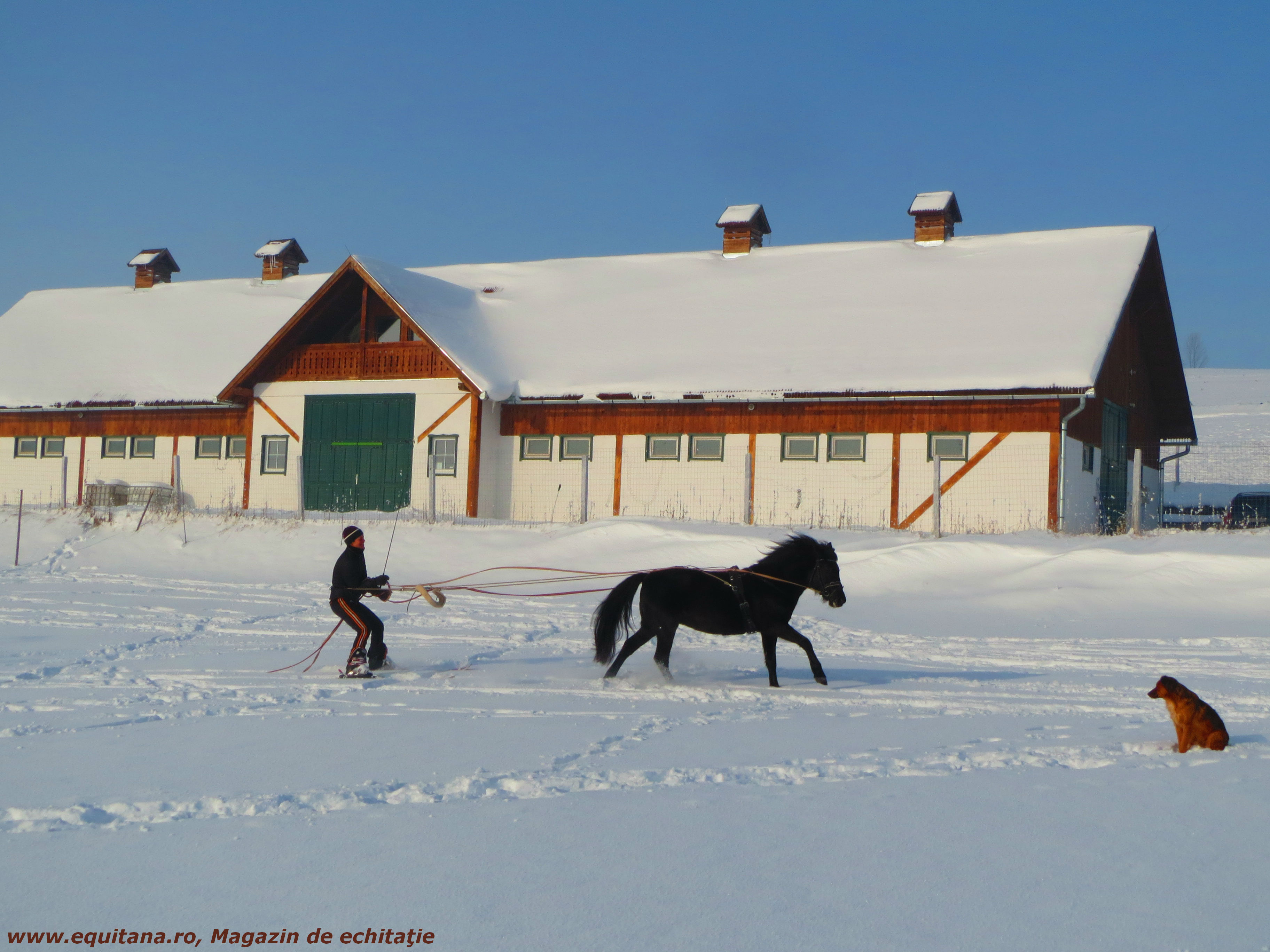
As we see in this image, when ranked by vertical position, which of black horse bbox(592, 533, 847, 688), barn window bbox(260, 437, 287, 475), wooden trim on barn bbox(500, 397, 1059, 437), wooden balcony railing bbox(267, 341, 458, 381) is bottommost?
black horse bbox(592, 533, 847, 688)

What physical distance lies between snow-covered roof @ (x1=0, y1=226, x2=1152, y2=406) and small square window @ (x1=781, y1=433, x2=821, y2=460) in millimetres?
1007

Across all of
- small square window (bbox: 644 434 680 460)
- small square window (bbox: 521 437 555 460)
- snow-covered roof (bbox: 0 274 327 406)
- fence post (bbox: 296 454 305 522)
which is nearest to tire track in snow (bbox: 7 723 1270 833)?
fence post (bbox: 296 454 305 522)

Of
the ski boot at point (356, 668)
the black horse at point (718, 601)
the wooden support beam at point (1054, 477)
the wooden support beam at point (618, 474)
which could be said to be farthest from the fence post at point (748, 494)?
the ski boot at point (356, 668)

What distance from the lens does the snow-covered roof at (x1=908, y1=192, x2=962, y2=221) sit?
1127 inches

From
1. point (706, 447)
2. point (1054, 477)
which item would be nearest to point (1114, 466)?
point (1054, 477)

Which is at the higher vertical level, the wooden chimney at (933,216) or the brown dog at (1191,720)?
the wooden chimney at (933,216)

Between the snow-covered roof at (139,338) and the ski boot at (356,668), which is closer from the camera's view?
the ski boot at (356,668)

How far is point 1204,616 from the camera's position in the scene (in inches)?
528

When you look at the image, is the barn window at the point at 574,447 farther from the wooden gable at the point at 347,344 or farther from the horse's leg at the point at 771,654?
the horse's leg at the point at 771,654

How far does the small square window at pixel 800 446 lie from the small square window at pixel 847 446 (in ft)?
0.95

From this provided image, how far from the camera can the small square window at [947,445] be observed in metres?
21.8

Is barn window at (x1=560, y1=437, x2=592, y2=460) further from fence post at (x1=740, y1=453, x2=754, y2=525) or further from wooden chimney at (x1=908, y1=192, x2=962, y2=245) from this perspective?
wooden chimney at (x1=908, y1=192, x2=962, y2=245)

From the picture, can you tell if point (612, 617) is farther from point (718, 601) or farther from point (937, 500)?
point (937, 500)

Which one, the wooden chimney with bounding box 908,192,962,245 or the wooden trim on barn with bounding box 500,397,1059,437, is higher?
the wooden chimney with bounding box 908,192,962,245
